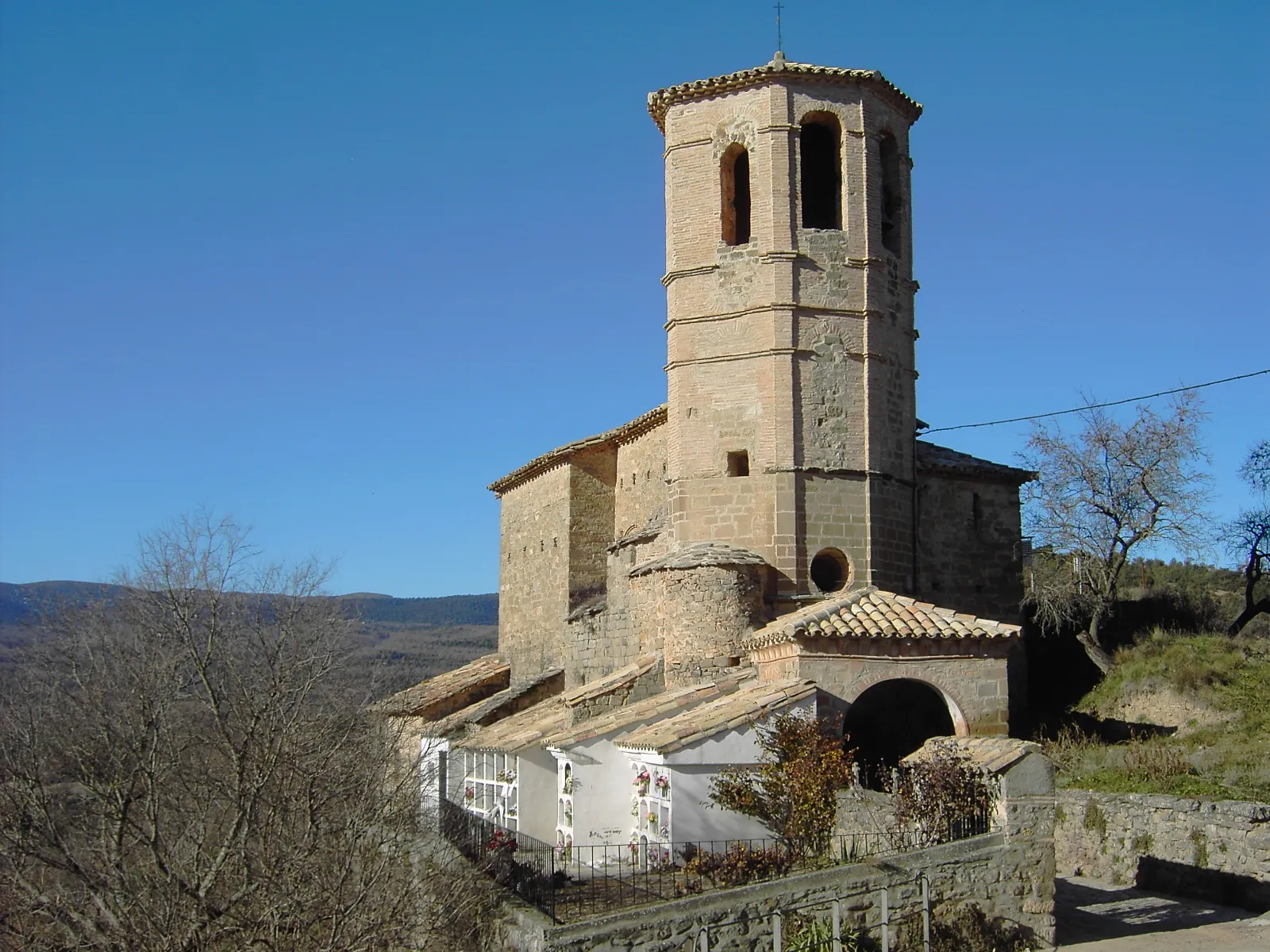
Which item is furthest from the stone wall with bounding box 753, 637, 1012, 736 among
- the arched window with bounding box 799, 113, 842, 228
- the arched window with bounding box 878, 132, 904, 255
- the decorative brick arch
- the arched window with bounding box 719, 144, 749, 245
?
the arched window with bounding box 799, 113, 842, 228

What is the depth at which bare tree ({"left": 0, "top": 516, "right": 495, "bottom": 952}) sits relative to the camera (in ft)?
37.5

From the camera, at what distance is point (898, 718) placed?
20.3 metres

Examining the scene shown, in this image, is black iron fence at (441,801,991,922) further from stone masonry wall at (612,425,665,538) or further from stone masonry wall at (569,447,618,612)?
stone masonry wall at (569,447,618,612)

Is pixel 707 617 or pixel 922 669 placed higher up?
pixel 707 617

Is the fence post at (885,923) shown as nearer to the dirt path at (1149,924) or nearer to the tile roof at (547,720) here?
the dirt path at (1149,924)

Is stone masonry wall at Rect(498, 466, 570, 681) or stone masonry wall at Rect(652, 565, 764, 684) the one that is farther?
stone masonry wall at Rect(498, 466, 570, 681)

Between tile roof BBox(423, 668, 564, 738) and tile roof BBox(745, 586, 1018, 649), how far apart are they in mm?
7967

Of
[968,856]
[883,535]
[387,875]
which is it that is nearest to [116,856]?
[387,875]

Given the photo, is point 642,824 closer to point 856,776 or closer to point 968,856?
point 856,776

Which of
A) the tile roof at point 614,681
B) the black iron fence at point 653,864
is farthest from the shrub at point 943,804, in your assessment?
the tile roof at point 614,681

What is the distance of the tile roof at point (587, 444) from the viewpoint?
952 inches

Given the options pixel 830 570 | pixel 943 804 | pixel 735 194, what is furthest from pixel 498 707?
pixel 943 804

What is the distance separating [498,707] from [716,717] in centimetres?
A: 985

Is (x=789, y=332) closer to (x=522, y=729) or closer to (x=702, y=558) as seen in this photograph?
(x=702, y=558)
